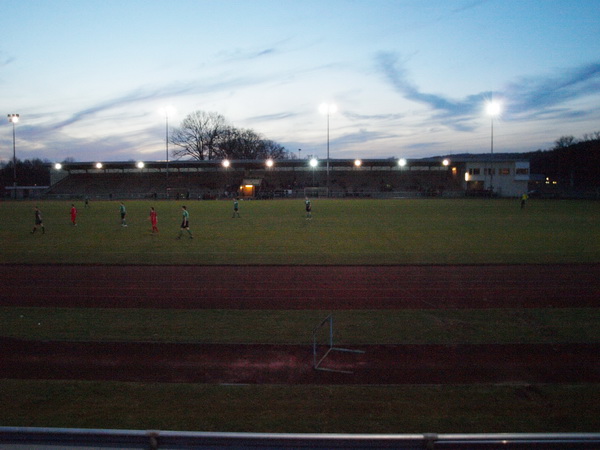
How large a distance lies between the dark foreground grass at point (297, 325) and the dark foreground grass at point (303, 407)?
1998 millimetres

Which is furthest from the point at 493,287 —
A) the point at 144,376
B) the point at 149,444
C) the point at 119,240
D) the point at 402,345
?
the point at 119,240

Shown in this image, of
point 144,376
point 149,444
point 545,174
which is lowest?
point 144,376

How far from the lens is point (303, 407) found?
19.4 feet

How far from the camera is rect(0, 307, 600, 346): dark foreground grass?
863cm

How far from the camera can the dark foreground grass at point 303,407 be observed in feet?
17.6

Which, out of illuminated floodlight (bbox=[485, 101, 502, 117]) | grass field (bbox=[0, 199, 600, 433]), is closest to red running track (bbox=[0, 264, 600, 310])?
grass field (bbox=[0, 199, 600, 433])

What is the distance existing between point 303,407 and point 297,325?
3.58 metres

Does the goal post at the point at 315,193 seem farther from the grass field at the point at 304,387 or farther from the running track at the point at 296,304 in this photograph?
the running track at the point at 296,304

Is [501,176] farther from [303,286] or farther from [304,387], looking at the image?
[304,387]

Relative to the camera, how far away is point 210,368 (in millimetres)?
7324

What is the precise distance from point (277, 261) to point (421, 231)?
12.2 m

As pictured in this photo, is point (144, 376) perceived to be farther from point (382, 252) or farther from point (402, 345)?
point (382, 252)

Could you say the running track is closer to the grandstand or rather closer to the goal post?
the goal post

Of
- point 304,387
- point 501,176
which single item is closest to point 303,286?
point 304,387
